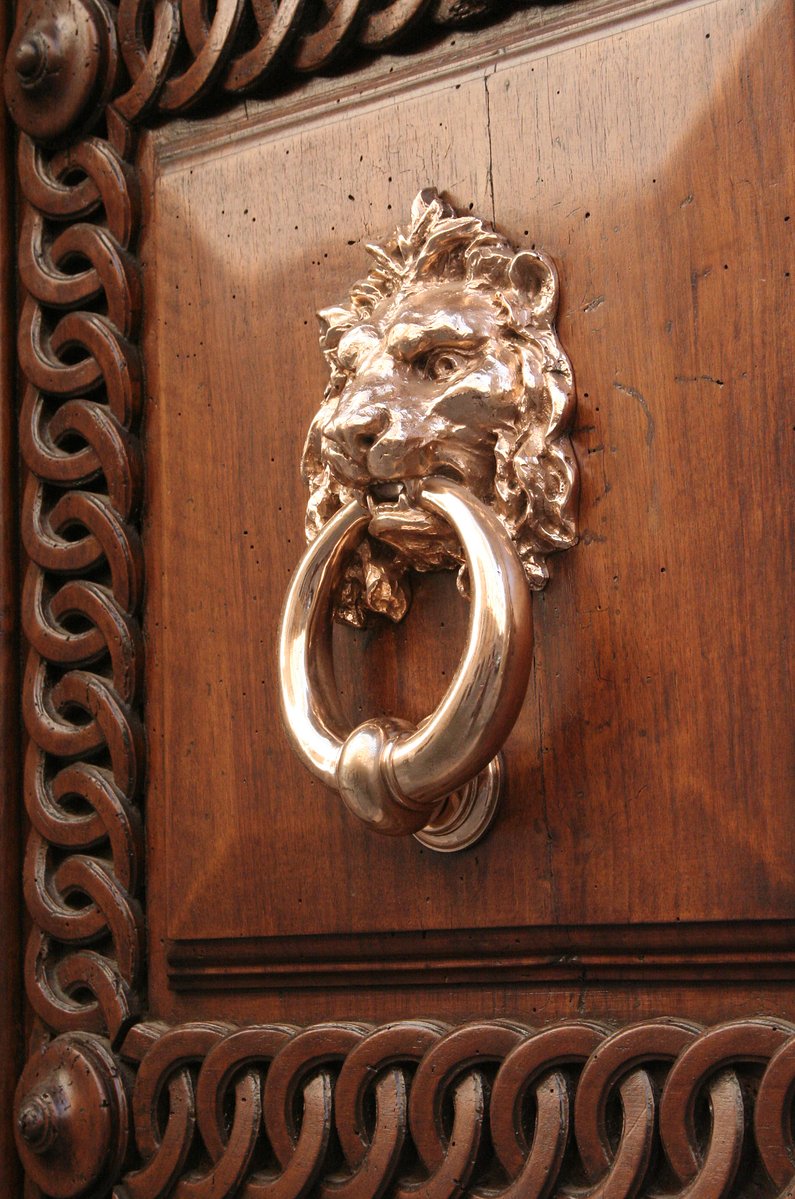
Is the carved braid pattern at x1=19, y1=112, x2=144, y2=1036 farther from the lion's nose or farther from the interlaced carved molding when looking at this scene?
the lion's nose

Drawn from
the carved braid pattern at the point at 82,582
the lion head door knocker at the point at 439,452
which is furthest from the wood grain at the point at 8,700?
the lion head door knocker at the point at 439,452

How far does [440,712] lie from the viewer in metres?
0.63

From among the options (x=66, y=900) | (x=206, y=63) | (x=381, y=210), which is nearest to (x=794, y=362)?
(x=381, y=210)

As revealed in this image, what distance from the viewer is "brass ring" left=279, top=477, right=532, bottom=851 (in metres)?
0.63

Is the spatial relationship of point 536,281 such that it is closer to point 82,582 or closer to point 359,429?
point 359,429

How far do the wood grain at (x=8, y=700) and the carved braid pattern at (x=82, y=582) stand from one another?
1 centimetres

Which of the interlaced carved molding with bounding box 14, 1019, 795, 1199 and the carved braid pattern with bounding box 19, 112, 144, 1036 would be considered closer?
the interlaced carved molding with bounding box 14, 1019, 795, 1199

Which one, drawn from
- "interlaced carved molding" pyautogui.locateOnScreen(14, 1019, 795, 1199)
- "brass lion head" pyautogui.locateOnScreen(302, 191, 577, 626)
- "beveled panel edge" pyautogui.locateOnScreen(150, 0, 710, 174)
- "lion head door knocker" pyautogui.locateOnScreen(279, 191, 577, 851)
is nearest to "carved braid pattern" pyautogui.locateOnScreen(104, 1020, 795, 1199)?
"interlaced carved molding" pyautogui.locateOnScreen(14, 1019, 795, 1199)

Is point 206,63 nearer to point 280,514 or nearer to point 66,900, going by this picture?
point 280,514

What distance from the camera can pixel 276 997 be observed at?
0.76 meters

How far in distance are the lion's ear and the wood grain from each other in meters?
0.32

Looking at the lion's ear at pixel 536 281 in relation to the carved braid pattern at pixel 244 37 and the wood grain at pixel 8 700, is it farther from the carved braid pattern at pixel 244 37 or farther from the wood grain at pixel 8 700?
the wood grain at pixel 8 700

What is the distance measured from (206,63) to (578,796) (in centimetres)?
43

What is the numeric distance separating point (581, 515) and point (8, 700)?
1.15 ft
